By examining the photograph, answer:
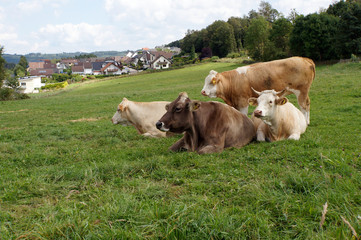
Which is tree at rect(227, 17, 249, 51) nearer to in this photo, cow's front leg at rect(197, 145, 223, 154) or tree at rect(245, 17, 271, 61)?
tree at rect(245, 17, 271, 61)

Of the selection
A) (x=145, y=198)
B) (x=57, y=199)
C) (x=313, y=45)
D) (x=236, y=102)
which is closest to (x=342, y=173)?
(x=145, y=198)

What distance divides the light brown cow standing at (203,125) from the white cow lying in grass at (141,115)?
3493mm

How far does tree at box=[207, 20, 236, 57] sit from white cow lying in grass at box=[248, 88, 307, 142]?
311 ft

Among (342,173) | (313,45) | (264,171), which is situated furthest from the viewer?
(313,45)

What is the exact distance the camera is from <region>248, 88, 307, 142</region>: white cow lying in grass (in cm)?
718

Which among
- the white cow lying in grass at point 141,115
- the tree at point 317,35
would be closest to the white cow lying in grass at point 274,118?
the white cow lying in grass at point 141,115

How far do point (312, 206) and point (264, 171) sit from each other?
4.87ft

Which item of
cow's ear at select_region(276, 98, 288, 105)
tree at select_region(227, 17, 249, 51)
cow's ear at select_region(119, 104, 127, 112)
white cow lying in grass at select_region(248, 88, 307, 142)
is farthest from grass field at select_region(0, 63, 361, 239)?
tree at select_region(227, 17, 249, 51)

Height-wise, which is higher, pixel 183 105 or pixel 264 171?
pixel 183 105

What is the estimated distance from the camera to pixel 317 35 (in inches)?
1877

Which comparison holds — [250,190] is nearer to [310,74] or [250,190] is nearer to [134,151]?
[134,151]

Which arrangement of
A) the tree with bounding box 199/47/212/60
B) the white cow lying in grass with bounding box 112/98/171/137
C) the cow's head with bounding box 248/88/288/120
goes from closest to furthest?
the cow's head with bounding box 248/88/288/120, the white cow lying in grass with bounding box 112/98/171/137, the tree with bounding box 199/47/212/60

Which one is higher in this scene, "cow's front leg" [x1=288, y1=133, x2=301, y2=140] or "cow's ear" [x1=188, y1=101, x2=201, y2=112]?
"cow's ear" [x1=188, y1=101, x2=201, y2=112]

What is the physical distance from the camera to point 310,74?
9.95 m
